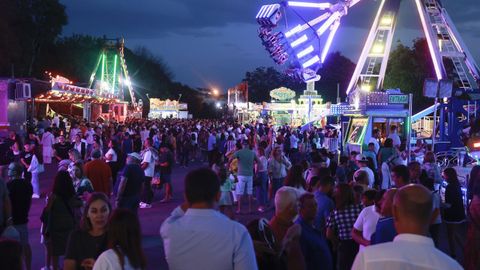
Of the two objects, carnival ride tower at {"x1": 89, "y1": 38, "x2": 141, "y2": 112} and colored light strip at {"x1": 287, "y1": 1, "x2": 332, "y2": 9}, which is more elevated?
colored light strip at {"x1": 287, "y1": 1, "x2": 332, "y2": 9}

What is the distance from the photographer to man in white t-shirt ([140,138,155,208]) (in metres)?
12.1

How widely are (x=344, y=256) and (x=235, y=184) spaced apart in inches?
253

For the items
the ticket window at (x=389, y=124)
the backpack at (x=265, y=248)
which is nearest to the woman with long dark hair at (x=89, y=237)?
the backpack at (x=265, y=248)

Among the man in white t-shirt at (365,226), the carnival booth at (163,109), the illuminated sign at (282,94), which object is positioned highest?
the illuminated sign at (282,94)

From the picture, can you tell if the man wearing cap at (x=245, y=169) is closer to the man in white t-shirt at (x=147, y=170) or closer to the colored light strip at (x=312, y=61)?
the man in white t-shirt at (x=147, y=170)

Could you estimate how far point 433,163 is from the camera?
10.3 meters

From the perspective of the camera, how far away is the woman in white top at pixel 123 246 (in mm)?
3244

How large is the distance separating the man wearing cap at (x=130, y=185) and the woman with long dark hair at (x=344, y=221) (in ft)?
13.5

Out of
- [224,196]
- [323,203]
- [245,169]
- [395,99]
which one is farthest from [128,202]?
[395,99]

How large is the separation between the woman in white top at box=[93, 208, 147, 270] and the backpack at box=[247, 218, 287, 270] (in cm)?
74

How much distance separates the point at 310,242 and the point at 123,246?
163cm

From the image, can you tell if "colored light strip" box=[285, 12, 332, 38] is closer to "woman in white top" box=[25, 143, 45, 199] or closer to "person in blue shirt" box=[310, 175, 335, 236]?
"woman in white top" box=[25, 143, 45, 199]

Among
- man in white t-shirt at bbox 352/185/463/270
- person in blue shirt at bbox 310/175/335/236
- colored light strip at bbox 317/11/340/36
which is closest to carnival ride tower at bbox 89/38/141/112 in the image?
colored light strip at bbox 317/11/340/36

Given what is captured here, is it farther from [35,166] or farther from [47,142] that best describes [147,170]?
[47,142]
